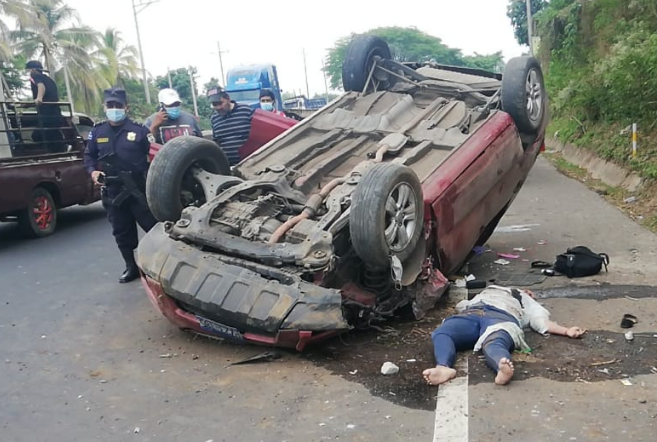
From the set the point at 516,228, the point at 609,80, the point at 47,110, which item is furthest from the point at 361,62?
Result: the point at 609,80

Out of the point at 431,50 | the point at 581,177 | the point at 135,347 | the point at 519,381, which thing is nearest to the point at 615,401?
the point at 519,381

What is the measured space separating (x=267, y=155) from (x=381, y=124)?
1.05 meters

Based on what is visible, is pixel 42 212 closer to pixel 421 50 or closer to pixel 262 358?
pixel 262 358

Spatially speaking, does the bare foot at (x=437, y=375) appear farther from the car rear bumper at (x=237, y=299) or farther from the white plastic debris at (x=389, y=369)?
the car rear bumper at (x=237, y=299)

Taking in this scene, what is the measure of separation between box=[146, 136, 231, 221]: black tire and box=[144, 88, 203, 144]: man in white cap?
2295 mm

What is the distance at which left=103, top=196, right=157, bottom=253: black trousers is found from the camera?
6199 mm

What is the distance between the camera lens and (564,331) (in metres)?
4.24

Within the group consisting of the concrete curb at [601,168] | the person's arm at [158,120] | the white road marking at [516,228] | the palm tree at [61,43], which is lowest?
the concrete curb at [601,168]

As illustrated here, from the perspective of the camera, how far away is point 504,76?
19.6 feet

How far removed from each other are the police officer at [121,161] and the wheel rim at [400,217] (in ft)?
8.82

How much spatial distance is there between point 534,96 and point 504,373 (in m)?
3.51

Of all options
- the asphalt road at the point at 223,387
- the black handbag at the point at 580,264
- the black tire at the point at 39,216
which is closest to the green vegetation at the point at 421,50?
the black tire at the point at 39,216

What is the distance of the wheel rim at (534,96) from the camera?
243 inches

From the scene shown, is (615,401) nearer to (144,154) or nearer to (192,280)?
(192,280)
